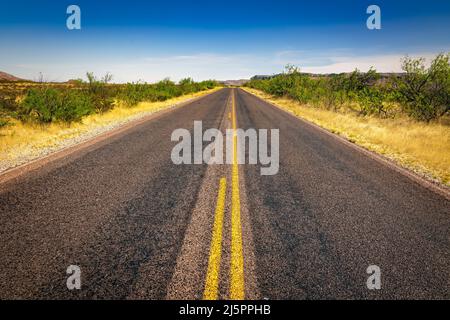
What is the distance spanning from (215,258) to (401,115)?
19.1 metres

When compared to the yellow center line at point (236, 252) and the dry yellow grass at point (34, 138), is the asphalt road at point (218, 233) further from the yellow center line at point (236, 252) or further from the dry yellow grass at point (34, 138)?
the dry yellow grass at point (34, 138)

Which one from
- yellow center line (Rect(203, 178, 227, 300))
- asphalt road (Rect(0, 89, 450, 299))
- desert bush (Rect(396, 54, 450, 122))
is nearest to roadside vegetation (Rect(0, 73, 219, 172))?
asphalt road (Rect(0, 89, 450, 299))

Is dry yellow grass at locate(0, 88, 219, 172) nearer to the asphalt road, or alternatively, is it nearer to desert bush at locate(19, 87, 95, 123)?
desert bush at locate(19, 87, 95, 123)

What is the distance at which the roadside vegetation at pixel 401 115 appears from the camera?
8.58 metres

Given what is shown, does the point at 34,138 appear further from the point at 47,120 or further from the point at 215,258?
the point at 215,258

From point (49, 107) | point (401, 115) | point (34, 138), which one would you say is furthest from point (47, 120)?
point (401, 115)

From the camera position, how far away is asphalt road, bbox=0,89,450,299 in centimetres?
274

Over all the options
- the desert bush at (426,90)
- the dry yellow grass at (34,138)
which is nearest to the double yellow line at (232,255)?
the dry yellow grass at (34,138)

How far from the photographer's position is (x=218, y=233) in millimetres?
3625

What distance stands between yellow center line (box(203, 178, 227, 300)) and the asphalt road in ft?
0.05

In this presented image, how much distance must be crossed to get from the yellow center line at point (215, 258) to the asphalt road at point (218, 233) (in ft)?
0.05
